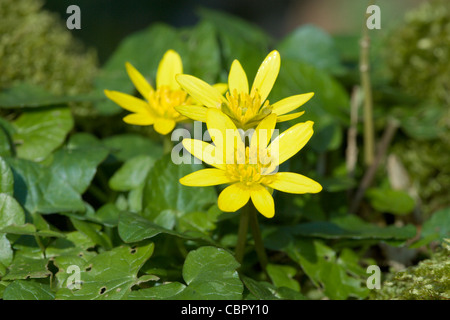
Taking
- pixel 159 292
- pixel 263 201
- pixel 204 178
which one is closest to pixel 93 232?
pixel 159 292

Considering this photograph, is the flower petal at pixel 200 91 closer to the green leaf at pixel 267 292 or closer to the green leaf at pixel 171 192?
the green leaf at pixel 171 192

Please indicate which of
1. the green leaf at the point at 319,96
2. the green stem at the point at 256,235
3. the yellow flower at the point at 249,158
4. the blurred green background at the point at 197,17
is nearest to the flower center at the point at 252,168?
the yellow flower at the point at 249,158

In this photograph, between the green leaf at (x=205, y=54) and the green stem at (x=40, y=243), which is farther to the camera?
the green leaf at (x=205, y=54)

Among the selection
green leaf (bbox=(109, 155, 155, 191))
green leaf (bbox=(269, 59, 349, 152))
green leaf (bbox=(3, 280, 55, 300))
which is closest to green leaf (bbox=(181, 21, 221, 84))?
green leaf (bbox=(269, 59, 349, 152))

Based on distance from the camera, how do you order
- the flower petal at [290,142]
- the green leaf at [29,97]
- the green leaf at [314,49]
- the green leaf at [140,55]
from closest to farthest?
the flower petal at [290,142]
the green leaf at [29,97]
the green leaf at [140,55]
the green leaf at [314,49]
